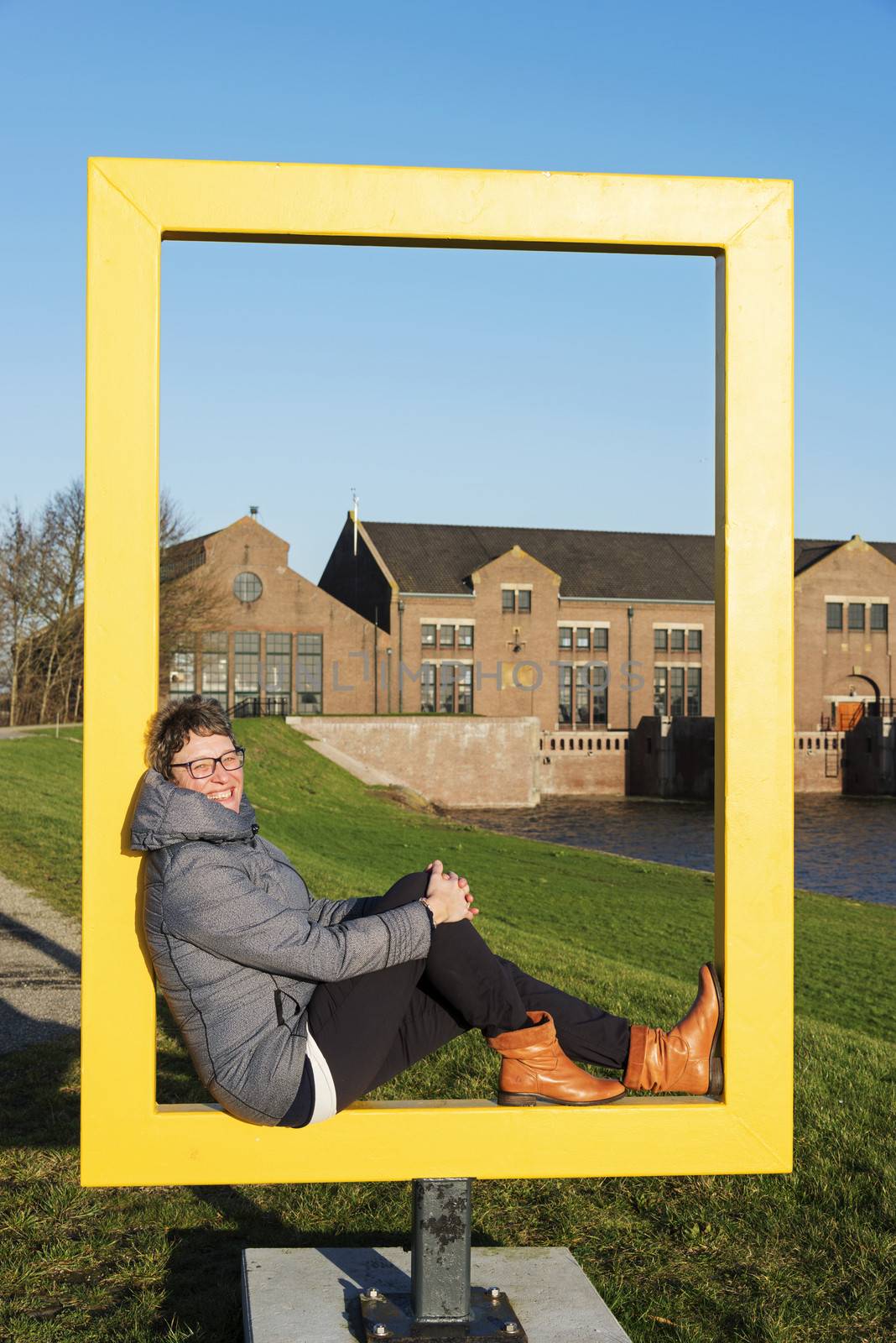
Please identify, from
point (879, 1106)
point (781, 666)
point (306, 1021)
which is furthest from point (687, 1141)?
point (879, 1106)

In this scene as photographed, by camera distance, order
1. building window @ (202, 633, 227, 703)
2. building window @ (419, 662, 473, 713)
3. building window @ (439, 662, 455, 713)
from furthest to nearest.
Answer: building window @ (439, 662, 455, 713)
building window @ (419, 662, 473, 713)
building window @ (202, 633, 227, 703)

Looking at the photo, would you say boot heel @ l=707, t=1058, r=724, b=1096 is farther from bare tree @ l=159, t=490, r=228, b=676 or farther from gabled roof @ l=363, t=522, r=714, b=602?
gabled roof @ l=363, t=522, r=714, b=602

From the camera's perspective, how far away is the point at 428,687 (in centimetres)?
5062

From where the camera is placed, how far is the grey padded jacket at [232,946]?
2.74 metres

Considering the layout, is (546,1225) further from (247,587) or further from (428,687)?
(428,687)

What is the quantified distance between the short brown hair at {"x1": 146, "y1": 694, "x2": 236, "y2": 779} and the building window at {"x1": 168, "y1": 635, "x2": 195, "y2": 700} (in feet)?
121

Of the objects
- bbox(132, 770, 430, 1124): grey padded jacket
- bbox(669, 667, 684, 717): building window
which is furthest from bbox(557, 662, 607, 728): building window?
bbox(132, 770, 430, 1124): grey padded jacket

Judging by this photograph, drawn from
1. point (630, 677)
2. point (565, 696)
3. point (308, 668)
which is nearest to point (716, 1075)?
point (308, 668)

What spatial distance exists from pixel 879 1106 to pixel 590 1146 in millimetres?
2345

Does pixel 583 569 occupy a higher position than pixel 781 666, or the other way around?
pixel 583 569

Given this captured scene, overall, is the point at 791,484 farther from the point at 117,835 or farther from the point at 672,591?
the point at 672,591

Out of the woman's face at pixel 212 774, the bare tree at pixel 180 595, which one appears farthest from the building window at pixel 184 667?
the woman's face at pixel 212 774

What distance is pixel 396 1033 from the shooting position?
309 centimetres

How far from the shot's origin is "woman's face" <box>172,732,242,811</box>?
2.83 m
